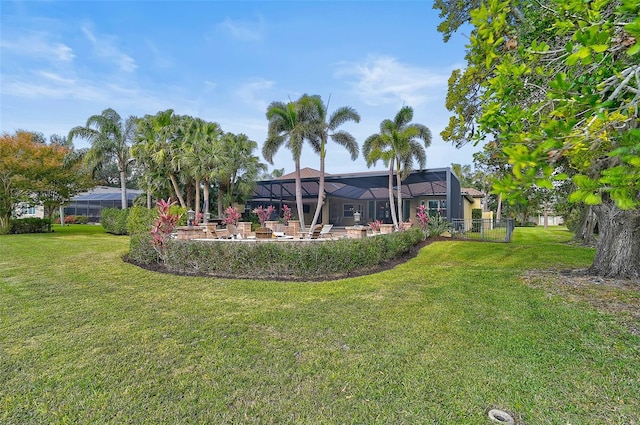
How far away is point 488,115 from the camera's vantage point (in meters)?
2.60

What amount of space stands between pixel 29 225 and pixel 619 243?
2910 centimetres

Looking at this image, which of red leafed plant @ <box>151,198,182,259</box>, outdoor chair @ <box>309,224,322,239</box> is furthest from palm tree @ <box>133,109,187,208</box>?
red leafed plant @ <box>151,198,182,259</box>

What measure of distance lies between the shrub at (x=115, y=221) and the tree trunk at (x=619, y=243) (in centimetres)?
2254

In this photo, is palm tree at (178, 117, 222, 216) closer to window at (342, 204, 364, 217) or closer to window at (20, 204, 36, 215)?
window at (20, 204, 36, 215)

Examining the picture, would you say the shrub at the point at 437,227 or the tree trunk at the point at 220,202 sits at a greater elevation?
the tree trunk at the point at 220,202

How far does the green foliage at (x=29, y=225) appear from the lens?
2009cm

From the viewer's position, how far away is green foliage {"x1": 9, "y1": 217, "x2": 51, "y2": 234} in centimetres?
2009

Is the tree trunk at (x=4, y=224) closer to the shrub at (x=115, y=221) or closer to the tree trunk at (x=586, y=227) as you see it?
the shrub at (x=115, y=221)

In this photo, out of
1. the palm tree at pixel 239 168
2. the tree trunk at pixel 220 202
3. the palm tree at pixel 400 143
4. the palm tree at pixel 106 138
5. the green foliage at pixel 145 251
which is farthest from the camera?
→ the tree trunk at pixel 220 202

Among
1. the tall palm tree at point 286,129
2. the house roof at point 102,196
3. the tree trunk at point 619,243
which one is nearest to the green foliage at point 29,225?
the house roof at point 102,196

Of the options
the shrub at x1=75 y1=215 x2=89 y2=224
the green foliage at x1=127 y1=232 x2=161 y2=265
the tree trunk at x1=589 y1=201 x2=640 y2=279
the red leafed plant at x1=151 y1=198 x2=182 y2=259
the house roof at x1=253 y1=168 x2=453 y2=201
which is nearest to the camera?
the tree trunk at x1=589 y1=201 x2=640 y2=279

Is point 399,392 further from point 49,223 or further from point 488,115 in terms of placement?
point 49,223

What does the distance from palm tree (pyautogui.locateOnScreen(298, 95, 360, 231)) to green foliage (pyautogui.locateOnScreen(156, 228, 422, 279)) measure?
9.25m

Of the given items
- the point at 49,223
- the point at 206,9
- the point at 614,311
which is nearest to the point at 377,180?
the point at 206,9
